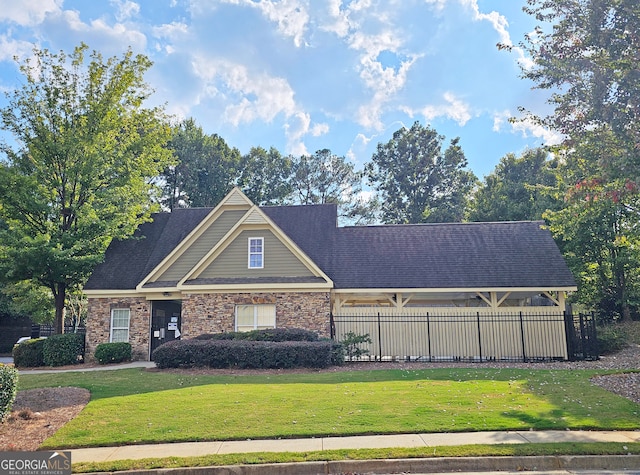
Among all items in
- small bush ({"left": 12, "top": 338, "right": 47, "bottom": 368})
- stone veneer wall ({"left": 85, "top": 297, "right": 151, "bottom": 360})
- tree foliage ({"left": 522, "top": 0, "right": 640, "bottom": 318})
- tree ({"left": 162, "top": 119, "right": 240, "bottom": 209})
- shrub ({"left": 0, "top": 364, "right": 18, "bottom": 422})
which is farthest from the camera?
tree ({"left": 162, "top": 119, "right": 240, "bottom": 209})

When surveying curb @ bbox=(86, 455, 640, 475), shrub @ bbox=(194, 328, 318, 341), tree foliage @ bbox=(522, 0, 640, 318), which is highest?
tree foliage @ bbox=(522, 0, 640, 318)

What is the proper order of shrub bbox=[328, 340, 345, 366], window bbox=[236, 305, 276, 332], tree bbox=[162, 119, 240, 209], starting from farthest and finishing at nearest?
tree bbox=[162, 119, 240, 209], window bbox=[236, 305, 276, 332], shrub bbox=[328, 340, 345, 366]

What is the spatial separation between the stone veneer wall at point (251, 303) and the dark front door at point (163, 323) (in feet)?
5.96

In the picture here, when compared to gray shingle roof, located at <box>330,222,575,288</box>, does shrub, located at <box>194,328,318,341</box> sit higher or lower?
lower

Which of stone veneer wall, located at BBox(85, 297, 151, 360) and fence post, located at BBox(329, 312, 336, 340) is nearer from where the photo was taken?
fence post, located at BBox(329, 312, 336, 340)

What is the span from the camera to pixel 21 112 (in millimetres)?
22422

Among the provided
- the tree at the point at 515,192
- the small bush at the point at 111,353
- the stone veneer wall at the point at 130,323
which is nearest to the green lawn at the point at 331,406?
the small bush at the point at 111,353

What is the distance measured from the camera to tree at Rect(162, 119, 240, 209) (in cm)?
4562

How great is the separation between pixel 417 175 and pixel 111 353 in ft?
135

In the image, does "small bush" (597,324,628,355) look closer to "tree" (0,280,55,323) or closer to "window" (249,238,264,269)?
"window" (249,238,264,269)

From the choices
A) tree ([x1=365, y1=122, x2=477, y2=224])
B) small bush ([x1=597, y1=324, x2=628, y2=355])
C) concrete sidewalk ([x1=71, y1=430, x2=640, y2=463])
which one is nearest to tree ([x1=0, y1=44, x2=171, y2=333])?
concrete sidewalk ([x1=71, y1=430, x2=640, y2=463])

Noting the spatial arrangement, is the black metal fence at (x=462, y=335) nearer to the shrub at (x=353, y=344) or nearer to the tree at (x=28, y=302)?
the shrub at (x=353, y=344)

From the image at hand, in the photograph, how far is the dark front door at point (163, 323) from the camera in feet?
70.4

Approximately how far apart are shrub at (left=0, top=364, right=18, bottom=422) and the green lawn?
4.43 ft
